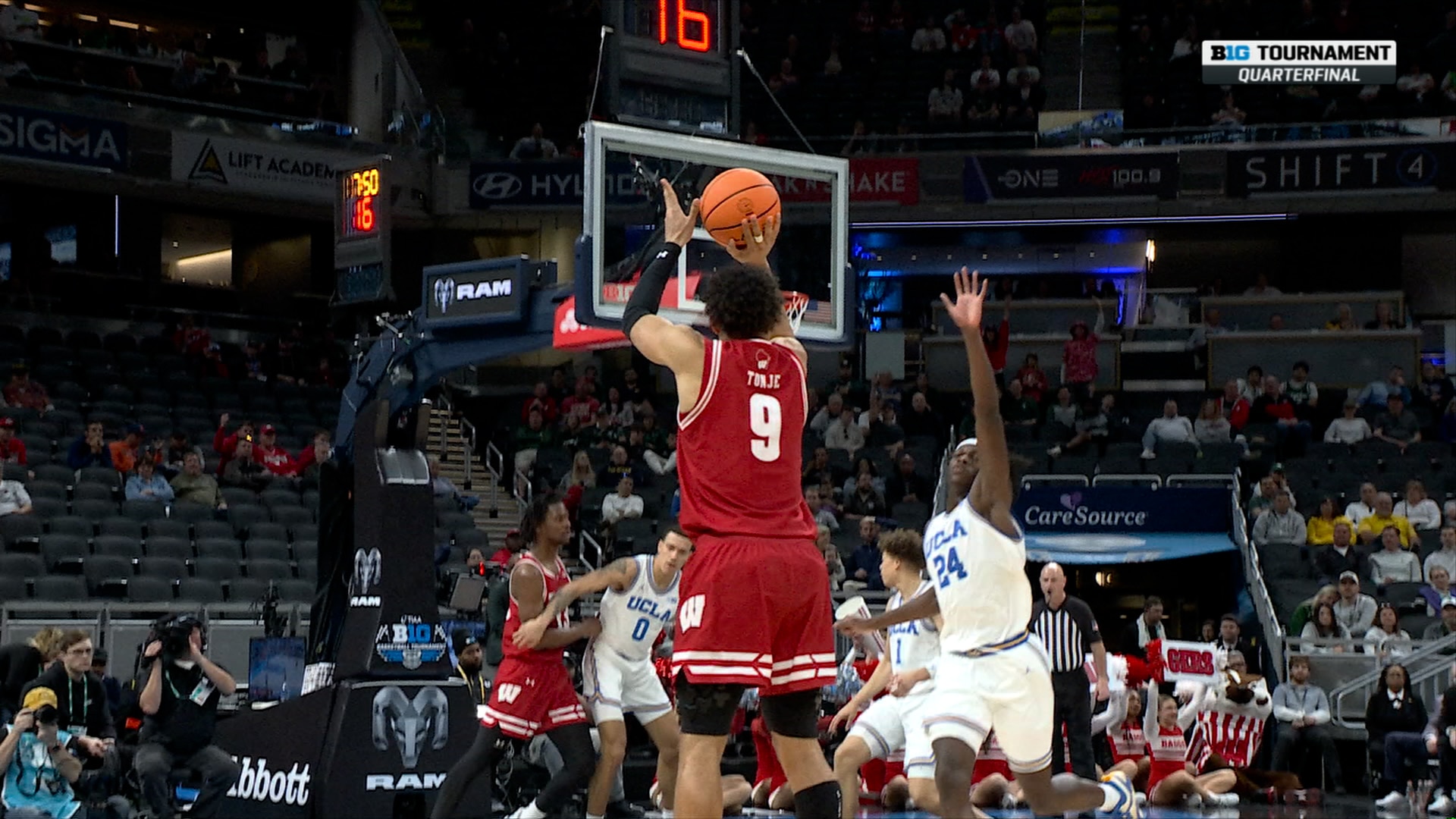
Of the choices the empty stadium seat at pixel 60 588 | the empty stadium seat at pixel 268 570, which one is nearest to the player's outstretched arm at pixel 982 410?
the empty stadium seat at pixel 60 588

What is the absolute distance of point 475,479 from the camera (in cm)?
2372

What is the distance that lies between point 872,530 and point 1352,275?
12661 millimetres

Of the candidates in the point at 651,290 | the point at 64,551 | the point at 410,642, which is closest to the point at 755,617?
the point at 651,290

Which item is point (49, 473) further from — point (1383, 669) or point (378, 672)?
point (1383, 669)

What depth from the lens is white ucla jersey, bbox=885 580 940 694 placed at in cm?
958

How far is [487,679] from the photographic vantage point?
15.5m

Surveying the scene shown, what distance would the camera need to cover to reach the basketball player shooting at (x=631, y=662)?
31.5 ft

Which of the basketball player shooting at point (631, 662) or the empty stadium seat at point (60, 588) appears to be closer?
the basketball player shooting at point (631, 662)

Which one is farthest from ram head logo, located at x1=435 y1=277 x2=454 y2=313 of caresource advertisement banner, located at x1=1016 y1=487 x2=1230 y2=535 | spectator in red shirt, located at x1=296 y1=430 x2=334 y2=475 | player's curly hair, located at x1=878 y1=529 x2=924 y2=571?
caresource advertisement banner, located at x1=1016 y1=487 x2=1230 y2=535

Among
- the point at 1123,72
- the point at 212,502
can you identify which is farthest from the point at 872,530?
the point at 1123,72

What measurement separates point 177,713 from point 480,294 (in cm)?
362

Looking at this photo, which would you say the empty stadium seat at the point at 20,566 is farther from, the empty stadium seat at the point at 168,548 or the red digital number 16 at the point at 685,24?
the red digital number 16 at the point at 685,24

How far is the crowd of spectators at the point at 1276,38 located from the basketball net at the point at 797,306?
50.3 ft

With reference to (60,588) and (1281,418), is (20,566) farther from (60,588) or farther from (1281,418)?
(1281,418)
